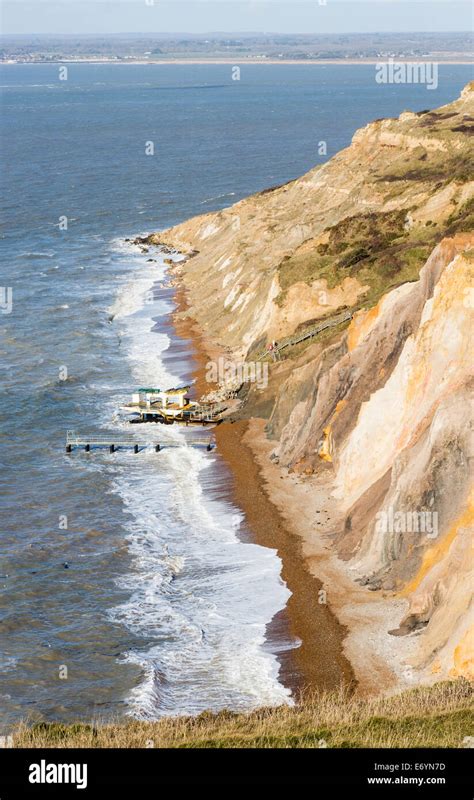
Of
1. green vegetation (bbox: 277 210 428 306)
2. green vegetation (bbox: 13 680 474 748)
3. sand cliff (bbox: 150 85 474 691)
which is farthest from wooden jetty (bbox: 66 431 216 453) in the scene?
green vegetation (bbox: 13 680 474 748)

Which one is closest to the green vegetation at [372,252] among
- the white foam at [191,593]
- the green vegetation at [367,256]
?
the green vegetation at [367,256]

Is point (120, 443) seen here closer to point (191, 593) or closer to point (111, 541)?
point (111, 541)

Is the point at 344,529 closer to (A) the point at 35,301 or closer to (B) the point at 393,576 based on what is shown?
(B) the point at 393,576

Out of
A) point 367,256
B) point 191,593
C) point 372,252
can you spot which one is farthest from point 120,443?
point 372,252

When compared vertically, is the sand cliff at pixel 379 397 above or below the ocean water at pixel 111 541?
above

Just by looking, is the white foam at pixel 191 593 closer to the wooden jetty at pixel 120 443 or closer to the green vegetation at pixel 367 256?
the wooden jetty at pixel 120 443
